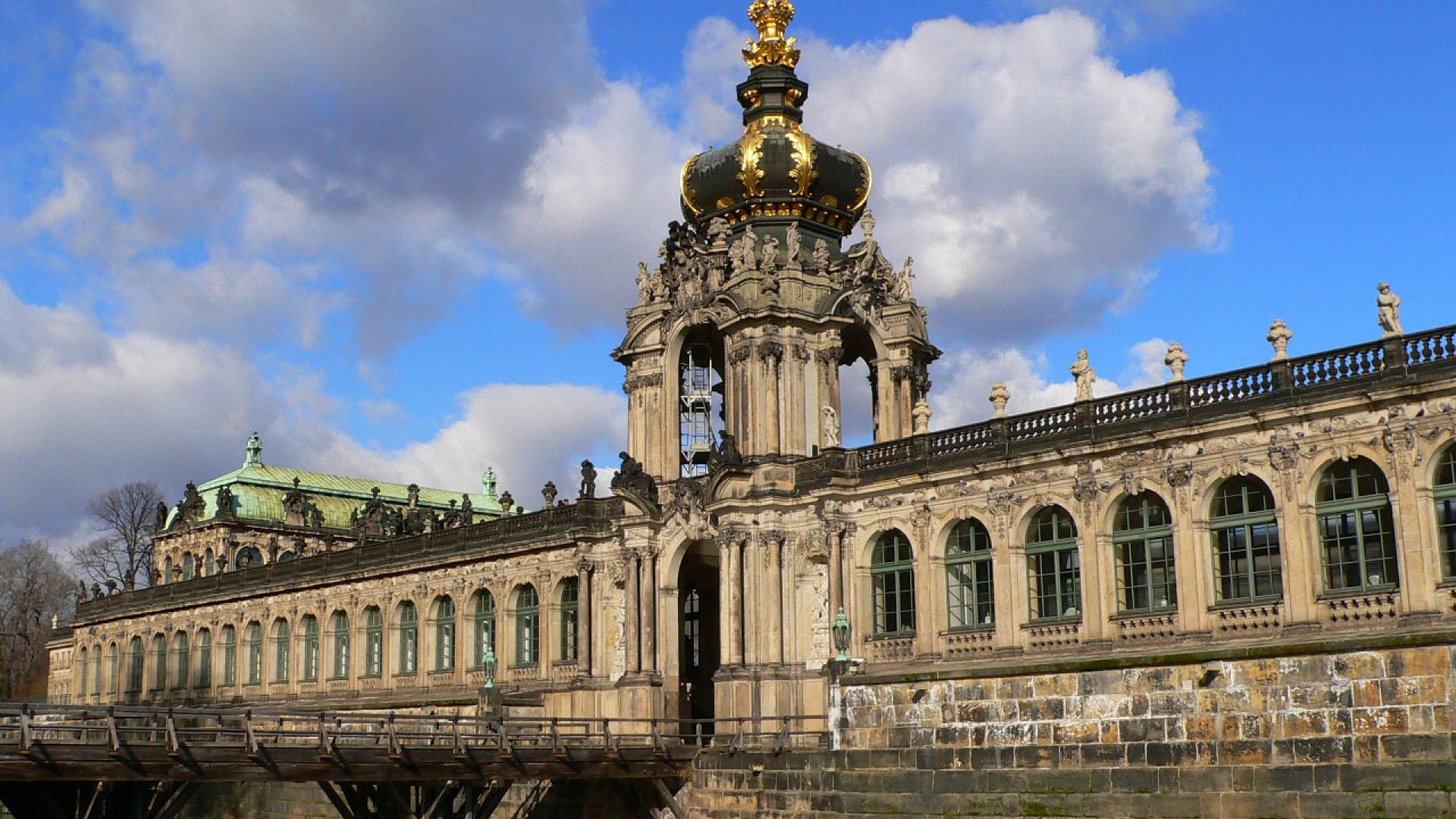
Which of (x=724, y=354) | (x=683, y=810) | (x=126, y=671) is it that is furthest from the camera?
(x=126, y=671)

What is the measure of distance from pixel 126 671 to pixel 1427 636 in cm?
6388

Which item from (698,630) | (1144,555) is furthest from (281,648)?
(1144,555)

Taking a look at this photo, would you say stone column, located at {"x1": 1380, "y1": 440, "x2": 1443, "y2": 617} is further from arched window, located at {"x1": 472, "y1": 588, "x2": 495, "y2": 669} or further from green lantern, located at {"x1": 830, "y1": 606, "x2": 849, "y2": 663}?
arched window, located at {"x1": 472, "y1": 588, "x2": 495, "y2": 669}

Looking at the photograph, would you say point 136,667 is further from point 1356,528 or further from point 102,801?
point 1356,528

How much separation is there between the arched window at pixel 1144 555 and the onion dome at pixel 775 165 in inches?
631

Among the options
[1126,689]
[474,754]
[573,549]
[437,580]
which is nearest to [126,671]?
[437,580]

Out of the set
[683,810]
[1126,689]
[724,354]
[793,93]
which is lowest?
[683,810]

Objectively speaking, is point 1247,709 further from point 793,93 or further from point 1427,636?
point 793,93

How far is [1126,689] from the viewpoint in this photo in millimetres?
32438

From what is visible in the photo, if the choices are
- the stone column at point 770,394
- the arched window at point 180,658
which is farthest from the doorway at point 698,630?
the arched window at point 180,658

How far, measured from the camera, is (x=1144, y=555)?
116ft

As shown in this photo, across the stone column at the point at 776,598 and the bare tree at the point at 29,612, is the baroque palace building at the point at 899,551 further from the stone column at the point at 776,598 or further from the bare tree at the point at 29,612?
the bare tree at the point at 29,612

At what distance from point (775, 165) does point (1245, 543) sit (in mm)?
19440

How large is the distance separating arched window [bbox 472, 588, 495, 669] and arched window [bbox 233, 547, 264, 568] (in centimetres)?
2824
